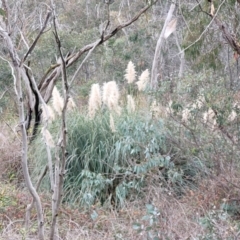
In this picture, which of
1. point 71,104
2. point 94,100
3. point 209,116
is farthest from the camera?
point 71,104

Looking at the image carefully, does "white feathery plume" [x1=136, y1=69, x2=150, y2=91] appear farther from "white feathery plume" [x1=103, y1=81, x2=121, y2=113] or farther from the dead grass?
the dead grass

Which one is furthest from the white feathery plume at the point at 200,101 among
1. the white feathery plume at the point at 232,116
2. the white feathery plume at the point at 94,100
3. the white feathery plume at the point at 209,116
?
the white feathery plume at the point at 94,100

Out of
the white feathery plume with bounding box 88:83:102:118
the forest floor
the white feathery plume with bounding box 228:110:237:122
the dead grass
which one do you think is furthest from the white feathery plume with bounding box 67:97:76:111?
the white feathery plume with bounding box 228:110:237:122

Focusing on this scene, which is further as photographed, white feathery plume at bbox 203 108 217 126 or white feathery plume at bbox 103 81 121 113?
white feathery plume at bbox 103 81 121 113

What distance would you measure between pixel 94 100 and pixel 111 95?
0.24m

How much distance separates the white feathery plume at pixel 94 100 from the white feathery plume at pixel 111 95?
0.08 metres

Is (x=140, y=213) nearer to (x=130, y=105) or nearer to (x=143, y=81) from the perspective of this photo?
(x=130, y=105)

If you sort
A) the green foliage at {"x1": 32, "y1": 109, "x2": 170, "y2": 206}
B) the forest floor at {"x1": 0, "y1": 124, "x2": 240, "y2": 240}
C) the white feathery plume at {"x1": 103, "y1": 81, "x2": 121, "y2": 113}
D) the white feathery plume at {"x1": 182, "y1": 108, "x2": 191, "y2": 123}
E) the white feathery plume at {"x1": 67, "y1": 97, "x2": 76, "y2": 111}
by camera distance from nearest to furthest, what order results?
the forest floor at {"x1": 0, "y1": 124, "x2": 240, "y2": 240}
the green foliage at {"x1": 32, "y1": 109, "x2": 170, "y2": 206}
the white feathery plume at {"x1": 182, "y1": 108, "x2": 191, "y2": 123}
the white feathery plume at {"x1": 103, "y1": 81, "x2": 121, "y2": 113}
the white feathery plume at {"x1": 67, "y1": 97, "x2": 76, "y2": 111}

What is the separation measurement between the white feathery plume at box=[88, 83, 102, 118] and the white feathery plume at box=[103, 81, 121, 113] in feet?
0.27

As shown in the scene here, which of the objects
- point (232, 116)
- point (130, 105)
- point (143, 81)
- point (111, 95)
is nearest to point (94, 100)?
point (111, 95)

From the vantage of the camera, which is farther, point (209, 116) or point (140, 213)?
point (209, 116)

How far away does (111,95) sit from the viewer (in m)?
6.05

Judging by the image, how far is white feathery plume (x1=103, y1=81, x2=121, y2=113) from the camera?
6.03m

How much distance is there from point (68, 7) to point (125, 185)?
14.1 metres
